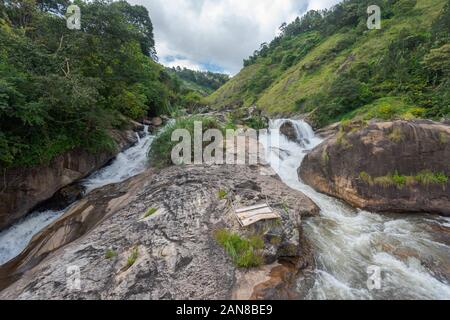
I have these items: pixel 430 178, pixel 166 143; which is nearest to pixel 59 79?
pixel 166 143

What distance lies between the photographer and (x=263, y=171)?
823 cm

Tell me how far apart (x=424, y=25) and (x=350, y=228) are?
2800 cm

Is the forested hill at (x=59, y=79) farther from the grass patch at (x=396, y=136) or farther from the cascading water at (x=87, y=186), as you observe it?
the grass patch at (x=396, y=136)

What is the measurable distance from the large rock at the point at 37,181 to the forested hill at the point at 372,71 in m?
13.8

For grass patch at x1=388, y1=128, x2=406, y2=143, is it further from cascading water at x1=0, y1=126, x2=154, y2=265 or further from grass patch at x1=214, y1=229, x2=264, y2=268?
cascading water at x1=0, y1=126, x2=154, y2=265

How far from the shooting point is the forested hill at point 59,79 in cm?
634

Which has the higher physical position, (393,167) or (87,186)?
(393,167)

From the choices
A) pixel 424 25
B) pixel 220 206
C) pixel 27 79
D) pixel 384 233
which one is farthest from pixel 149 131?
pixel 424 25

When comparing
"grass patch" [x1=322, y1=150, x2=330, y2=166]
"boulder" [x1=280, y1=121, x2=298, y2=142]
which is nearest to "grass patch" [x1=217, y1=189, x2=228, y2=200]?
"grass patch" [x1=322, y1=150, x2=330, y2=166]

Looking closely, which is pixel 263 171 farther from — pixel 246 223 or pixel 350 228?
pixel 246 223

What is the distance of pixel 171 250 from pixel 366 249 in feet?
14.3

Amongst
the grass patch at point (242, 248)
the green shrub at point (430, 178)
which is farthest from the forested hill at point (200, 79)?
the grass patch at point (242, 248)

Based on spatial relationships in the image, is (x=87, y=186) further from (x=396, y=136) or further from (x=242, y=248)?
(x=396, y=136)

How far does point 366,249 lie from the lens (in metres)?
5.07
